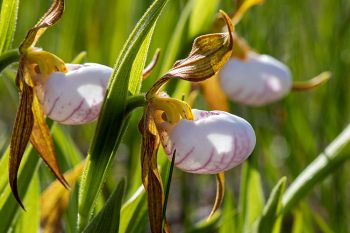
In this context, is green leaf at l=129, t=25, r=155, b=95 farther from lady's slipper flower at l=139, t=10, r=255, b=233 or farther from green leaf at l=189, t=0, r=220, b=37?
green leaf at l=189, t=0, r=220, b=37

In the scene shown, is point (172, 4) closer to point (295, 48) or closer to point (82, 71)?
point (295, 48)

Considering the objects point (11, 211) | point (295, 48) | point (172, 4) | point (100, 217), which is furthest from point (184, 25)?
point (295, 48)

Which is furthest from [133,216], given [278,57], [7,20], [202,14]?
[278,57]

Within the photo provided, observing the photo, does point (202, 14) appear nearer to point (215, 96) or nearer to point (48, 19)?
point (215, 96)

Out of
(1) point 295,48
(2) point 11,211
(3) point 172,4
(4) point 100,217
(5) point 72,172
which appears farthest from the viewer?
(1) point 295,48

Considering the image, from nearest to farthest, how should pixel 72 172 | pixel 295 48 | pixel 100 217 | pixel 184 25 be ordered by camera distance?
pixel 100 217
pixel 72 172
pixel 184 25
pixel 295 48

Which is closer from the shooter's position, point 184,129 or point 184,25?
point 184,129

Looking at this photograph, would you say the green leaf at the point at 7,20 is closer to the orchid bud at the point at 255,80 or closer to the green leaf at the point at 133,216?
the green leaf at the point at 133,216
